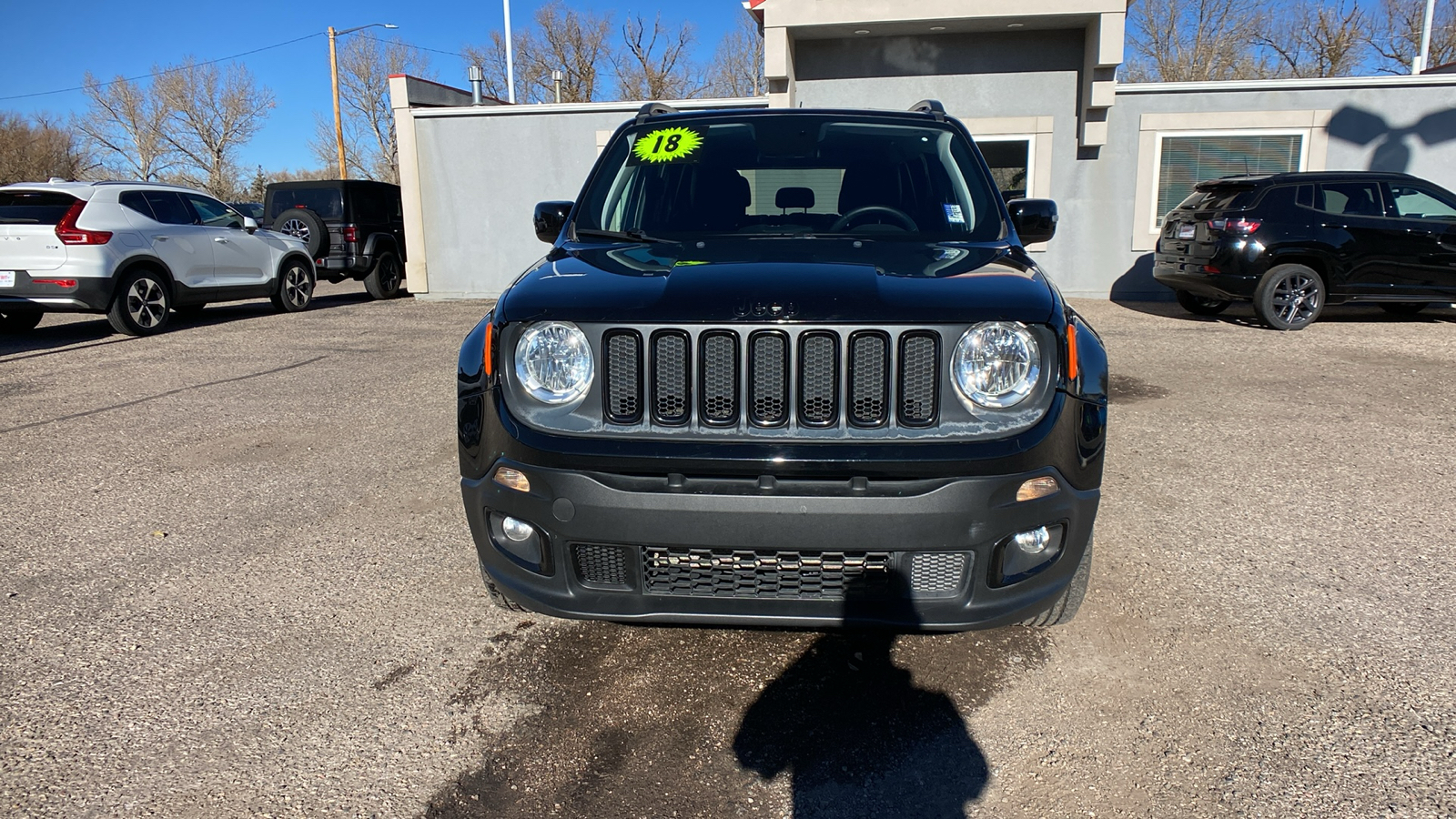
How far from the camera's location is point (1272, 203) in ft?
32.6

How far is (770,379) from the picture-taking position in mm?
2395

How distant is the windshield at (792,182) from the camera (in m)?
3.47

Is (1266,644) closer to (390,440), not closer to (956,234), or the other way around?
(956,234)

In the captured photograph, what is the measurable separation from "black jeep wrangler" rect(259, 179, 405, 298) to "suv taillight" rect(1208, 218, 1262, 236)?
1179cm

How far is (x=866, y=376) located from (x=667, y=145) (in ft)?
6.52

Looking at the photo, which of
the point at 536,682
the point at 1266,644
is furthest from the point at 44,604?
the point at 1266,644

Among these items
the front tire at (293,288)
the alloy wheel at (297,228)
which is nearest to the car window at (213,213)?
the front tire at (293,288)

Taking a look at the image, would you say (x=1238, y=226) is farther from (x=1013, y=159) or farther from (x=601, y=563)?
(x=601, y=563)

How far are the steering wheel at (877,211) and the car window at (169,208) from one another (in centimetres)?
1001

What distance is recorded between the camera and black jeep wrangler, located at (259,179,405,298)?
1422cm

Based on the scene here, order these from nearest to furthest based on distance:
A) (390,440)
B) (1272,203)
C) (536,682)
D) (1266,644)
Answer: (536,682)
(1266,644)
(390,440)
(1272,203)

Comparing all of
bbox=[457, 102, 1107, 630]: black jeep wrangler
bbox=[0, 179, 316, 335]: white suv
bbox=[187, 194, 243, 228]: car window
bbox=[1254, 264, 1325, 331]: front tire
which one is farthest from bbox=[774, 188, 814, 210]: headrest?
bbox=[187, 194, 243, 228]: car window

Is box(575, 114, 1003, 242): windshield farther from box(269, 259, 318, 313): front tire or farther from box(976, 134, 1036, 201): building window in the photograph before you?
box(269, 259, 318, 313): front tire

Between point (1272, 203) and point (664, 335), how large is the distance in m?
9.84
